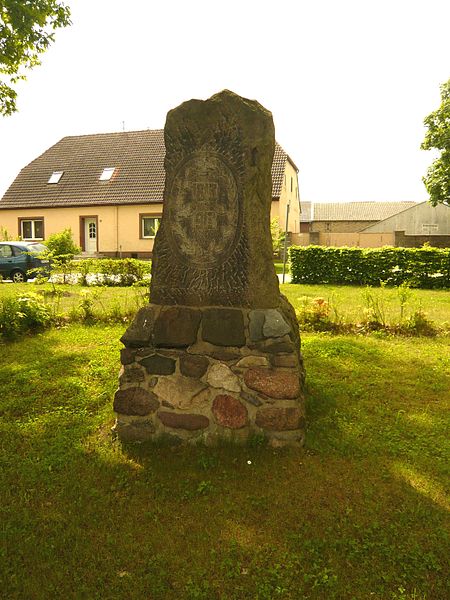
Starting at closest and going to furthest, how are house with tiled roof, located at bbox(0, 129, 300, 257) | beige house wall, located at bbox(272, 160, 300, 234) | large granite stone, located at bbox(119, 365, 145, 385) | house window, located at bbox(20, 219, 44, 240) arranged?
large granite stone, located at bbox(119, 365, 145, 385) < house with tiled roof, located at bbox(0, 129, 300, 257) < beige house wall, located at bbox(272, 160, 300, 234) < house window, located at bbox(20, 219, 44, 240)

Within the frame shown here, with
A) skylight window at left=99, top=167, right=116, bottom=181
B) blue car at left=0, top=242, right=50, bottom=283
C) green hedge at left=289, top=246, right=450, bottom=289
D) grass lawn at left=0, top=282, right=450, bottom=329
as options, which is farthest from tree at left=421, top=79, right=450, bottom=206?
blue car at left=0, top=242, right=50, bottom=283

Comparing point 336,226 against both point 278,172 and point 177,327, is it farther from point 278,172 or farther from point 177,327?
point 177,327

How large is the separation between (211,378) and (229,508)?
1016 millimetres

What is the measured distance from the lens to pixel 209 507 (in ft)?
10.1

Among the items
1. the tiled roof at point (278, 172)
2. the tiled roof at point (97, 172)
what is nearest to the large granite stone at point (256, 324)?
the tiled roof at point (278, 172)

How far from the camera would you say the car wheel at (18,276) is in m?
16.2

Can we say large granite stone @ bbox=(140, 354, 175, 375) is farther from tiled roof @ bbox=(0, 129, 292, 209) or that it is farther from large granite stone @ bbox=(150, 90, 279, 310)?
tiled roof @ bbox=(0, 129, 292, 209)

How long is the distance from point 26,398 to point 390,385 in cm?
382

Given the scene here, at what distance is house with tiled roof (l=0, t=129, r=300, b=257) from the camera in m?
24.7

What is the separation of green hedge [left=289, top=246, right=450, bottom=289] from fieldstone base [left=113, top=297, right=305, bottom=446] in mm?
11573

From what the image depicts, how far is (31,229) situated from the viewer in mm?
27078

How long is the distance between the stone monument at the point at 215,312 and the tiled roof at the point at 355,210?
44.5 meters

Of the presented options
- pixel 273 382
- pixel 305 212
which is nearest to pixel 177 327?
pixel 273 382

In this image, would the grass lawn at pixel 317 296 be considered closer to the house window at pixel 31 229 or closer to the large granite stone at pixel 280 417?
the large granite stone at pixel 280 417
